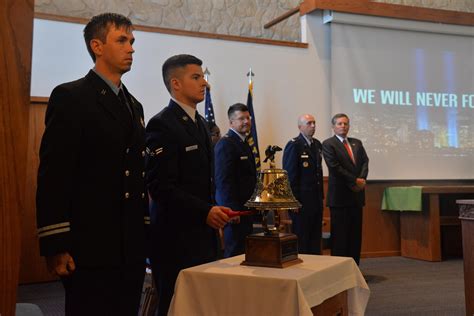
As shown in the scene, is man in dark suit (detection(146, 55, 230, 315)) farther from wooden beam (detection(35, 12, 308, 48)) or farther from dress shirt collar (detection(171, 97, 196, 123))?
wooden beam (detection(35, 12, 308, 48))

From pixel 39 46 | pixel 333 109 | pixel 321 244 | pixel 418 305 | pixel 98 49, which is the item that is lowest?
pixel 418 305

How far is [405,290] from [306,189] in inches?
45.1

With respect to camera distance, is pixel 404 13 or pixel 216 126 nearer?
pixel 216 126

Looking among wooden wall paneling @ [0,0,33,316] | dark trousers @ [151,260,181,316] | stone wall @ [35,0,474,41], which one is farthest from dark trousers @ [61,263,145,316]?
stone wall @ [35,0,474,41]

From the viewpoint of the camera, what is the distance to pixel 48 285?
14.6 feet

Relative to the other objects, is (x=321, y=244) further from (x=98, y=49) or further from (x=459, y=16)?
(x=459, y=16)

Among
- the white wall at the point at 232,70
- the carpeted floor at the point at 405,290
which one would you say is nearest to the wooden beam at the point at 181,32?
the white wall at the point at 232,70

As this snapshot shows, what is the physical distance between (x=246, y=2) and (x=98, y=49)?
16.6ft

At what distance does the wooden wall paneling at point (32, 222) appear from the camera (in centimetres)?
445

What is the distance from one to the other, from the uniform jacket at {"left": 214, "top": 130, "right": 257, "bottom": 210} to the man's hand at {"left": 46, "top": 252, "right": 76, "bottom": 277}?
1.93 meters

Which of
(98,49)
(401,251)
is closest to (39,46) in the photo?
(98,49)

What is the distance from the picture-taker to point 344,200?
14.8 feet

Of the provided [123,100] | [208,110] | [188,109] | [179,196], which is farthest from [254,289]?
[208,110]

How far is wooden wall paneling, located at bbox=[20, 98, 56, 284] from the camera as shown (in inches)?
175
